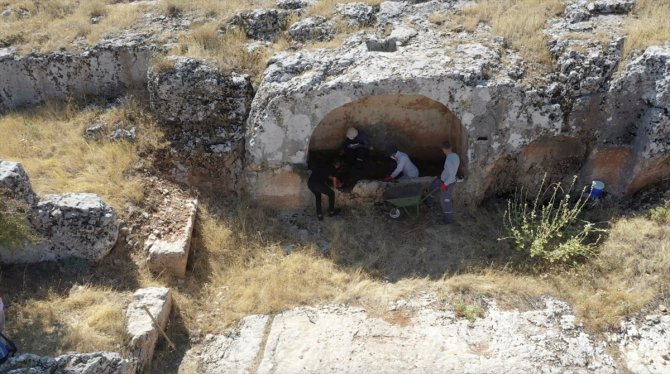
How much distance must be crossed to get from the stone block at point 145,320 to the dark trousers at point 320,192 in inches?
101

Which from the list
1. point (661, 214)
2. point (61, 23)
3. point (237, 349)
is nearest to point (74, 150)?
point (61, 23)

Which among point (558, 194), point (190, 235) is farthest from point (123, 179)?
point (558, 194)

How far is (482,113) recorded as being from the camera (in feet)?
22.9

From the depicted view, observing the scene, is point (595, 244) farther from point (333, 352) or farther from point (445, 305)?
point (333, 352)

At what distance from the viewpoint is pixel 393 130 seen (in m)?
8.12

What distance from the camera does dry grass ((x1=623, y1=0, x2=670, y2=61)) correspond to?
701 cm

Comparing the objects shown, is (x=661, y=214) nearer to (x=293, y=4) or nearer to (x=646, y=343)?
(x=646, y=343)

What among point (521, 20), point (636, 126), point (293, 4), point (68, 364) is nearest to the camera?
point (68, 364)

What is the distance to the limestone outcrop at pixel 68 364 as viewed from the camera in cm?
456

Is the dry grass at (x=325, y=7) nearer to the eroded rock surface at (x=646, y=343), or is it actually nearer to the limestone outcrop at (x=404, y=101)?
the limestone outcrop at (x=404, y=101)

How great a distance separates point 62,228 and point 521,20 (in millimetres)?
7574

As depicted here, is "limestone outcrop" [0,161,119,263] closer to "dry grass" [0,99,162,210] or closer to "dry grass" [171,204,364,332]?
"dry grass" [0,99,162,210]

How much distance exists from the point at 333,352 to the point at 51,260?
3789 millimetres

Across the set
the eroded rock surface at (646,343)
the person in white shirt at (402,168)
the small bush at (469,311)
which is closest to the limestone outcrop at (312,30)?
the person in white shirt at (402,168)
